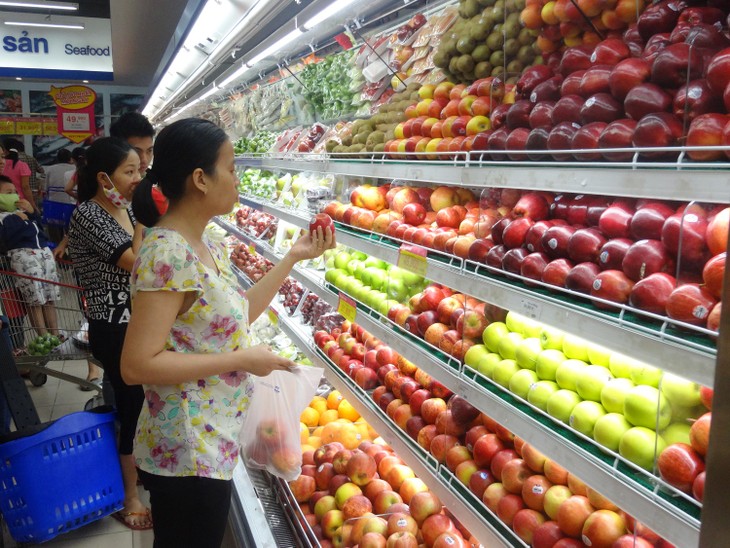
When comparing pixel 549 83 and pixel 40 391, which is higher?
pixel 549 83

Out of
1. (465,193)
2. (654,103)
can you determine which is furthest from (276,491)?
(654,103)

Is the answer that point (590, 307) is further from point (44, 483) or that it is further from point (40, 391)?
point (40, 391)

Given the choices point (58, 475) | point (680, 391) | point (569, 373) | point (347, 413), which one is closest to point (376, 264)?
point (347, 413)

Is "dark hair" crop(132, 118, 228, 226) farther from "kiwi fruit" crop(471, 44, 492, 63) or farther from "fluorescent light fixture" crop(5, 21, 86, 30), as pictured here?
"fluorescent light fixture" crop(5, 21, 86, 30)

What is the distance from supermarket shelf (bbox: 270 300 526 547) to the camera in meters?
1.58

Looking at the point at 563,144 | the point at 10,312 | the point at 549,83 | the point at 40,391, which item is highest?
the point at 549,83

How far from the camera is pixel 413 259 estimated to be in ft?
6.40

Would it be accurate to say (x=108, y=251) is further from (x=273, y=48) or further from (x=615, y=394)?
(x=615, y=394)

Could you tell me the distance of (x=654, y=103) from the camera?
1163 mm

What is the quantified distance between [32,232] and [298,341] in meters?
3.41

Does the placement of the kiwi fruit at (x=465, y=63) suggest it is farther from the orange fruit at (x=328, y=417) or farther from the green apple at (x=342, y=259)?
the orange fruit at (x=328, y=417)

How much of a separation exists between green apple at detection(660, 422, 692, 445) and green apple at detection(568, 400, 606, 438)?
18cm

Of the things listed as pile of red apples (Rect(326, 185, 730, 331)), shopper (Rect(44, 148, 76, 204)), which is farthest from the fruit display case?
shopper (Rect(44, 148, 76, 204))

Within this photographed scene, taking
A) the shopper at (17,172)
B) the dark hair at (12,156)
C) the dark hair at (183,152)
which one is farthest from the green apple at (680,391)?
the dark hair at (12,156)
